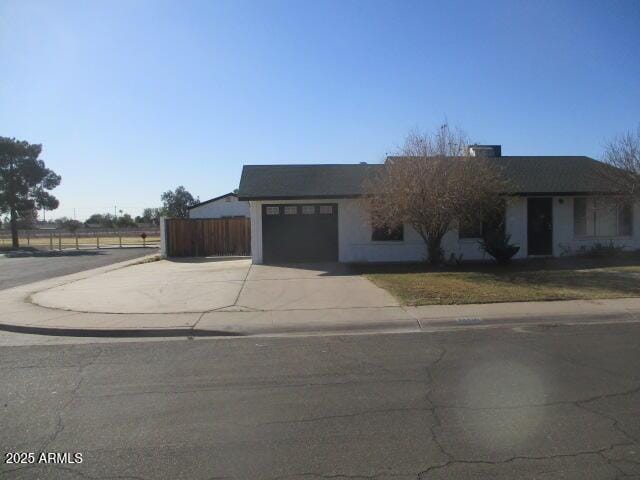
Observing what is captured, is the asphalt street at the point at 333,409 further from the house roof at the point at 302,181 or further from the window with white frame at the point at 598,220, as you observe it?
the window with white frame at the point at 598,220

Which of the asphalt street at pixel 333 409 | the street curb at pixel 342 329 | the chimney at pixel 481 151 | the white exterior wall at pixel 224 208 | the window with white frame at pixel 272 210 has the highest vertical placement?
the chimney at pixel 481 151

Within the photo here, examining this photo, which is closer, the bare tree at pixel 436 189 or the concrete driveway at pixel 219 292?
the concrete driveway at pixel 219 292

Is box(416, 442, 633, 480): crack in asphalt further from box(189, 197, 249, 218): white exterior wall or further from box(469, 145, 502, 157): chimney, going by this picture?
box(189, 197, 249, 218): white exterior wall

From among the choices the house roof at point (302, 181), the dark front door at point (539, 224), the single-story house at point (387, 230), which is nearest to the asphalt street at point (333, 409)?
the house roof at point (302, 181)

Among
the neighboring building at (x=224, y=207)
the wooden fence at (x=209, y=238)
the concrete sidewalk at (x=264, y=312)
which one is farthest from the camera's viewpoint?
the neighboring building at (x=224, y=207)

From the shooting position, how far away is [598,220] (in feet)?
64.8

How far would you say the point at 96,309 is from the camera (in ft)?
33.5

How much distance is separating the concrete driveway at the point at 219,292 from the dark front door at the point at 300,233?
88.5 inches

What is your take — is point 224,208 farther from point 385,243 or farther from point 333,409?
point 333,409

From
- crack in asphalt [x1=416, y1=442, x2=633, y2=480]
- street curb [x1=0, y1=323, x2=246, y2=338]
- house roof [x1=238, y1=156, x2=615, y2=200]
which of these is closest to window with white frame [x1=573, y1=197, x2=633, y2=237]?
house roof [x1=238, y1=156, x2=615, y2=200]

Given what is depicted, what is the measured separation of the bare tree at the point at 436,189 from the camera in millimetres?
14852

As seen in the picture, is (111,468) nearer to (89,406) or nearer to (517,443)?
(89,406)

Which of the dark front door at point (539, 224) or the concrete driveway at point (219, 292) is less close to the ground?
the dark front door at point (539, 224)

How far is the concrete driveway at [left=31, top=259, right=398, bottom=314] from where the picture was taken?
405 inches
